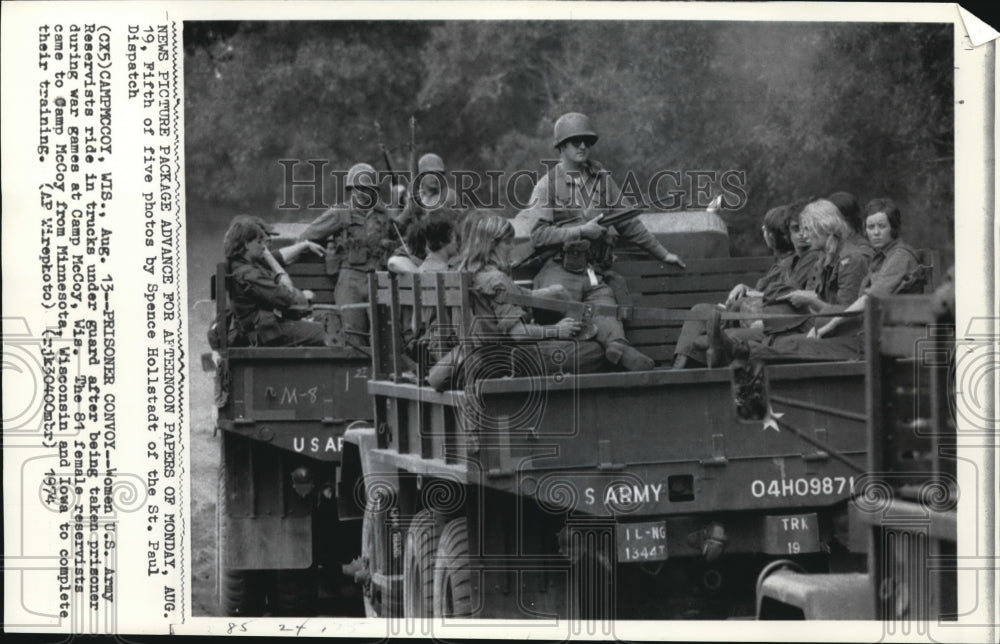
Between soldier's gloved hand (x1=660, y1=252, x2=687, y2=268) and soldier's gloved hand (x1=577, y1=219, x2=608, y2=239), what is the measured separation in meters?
0.61

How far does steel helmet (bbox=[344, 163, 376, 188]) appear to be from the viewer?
12047 millimetres

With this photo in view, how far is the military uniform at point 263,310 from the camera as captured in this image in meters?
12.3

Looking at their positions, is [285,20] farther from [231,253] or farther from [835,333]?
[835,333]

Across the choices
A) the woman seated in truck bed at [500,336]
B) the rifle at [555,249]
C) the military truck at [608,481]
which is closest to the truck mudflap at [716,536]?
the military truck at [608,481]

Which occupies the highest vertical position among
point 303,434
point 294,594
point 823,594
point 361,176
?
point 361,176

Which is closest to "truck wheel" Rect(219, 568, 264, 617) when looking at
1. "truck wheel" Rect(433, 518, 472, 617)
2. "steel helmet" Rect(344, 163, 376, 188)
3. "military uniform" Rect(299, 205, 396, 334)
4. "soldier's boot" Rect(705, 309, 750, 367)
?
"truck wheel" Rect(433, 518, 472, 617)

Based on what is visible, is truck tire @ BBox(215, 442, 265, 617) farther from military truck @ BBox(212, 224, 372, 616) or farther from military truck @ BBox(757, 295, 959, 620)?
military truck @ BBox(757, 295, 959, 620)

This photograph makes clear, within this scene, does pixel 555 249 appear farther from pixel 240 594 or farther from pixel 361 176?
pixel 240 594

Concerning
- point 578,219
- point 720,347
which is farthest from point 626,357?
point 578,219

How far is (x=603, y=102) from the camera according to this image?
40.4 feet

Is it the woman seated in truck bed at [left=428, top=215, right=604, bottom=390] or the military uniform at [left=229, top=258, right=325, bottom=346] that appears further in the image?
the military uniform at [left=229, top=258, right=325, bottom=346]

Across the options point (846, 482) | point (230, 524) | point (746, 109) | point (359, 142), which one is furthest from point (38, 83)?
point (846, 482)

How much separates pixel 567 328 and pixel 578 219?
1.02m

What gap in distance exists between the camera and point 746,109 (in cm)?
1166
